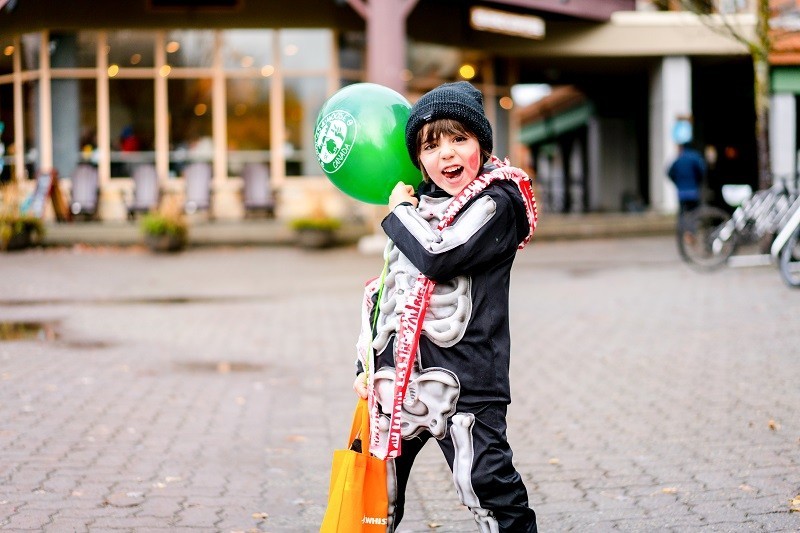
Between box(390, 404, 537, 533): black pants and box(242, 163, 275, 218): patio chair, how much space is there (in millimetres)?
17211

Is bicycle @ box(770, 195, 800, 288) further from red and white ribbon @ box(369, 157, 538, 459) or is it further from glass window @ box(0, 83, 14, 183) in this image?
glass window @ box(0, 83, 14, 183)

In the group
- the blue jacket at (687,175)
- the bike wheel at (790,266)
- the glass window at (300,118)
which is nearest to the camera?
the bike wheel at (790,266)

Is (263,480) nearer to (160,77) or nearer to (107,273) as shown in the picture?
(107,273)

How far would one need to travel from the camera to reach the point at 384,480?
10.2 ft

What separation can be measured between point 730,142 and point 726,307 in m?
20.4

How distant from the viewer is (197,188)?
65.6 feet

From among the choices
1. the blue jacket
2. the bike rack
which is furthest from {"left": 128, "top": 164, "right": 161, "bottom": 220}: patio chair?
the bike rack

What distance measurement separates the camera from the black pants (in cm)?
302

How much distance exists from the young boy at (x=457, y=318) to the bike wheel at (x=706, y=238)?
11.1 m

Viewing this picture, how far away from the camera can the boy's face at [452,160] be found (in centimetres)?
310

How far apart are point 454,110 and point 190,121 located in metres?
18.3

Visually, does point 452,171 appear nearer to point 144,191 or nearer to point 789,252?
point 789,252

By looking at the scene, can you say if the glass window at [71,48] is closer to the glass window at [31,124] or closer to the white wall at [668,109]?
the glass window at [31,124]

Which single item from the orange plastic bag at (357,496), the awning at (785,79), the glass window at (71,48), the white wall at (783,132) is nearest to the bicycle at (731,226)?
the orange plastic bag at (357,496)
